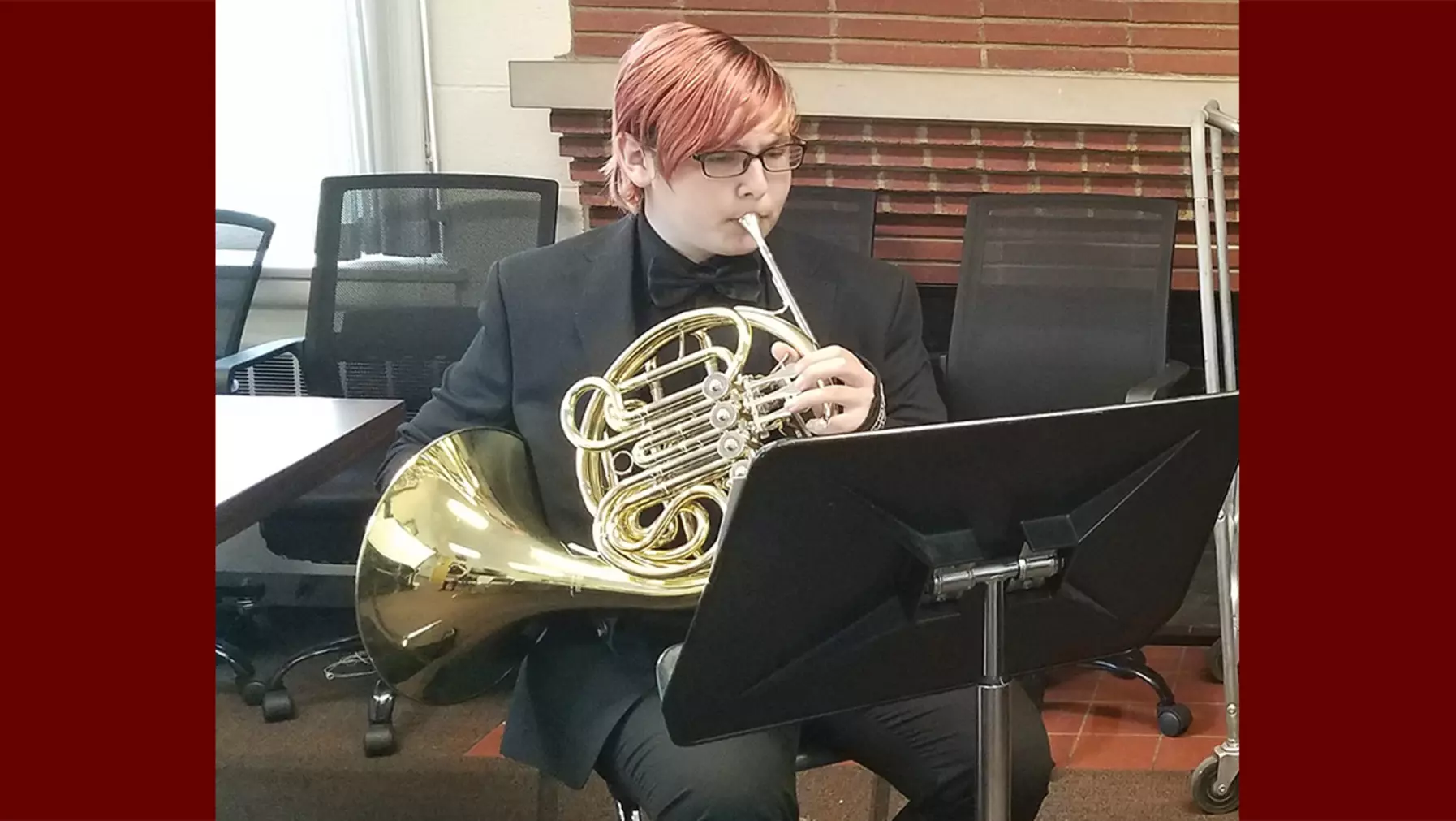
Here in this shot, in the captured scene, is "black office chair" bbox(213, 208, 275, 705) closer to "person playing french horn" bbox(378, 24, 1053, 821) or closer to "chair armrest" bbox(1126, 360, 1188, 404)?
"person playing french horn" bbox(378, 24, 1053, 821)

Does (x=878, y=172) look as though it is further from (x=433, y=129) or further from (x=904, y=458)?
(x=904, y=458)

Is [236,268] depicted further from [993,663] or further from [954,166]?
[993,663]

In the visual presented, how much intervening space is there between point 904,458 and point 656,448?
0.35 meters

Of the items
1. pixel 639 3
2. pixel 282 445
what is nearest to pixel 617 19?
pixel 639 3

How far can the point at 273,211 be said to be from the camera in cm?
283

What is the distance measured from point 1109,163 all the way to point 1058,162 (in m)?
0.10

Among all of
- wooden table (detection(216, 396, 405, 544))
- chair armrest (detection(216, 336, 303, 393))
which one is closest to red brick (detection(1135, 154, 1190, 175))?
wooden table (detection(216, 396, 405, 544))

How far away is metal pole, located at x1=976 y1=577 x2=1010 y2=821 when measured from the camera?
1.04m

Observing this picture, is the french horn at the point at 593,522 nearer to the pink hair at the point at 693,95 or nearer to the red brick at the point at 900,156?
the pink hair at the point at 693,95

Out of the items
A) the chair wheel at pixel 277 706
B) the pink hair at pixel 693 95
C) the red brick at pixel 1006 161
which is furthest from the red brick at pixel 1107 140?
the chair wheel at pixel 277 706

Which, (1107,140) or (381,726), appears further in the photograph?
(1107,140)

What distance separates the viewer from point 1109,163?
2529 millimetres

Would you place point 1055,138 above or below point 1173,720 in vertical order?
above

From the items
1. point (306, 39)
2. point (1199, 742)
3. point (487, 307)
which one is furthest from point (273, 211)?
point (1199, 742)
